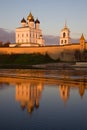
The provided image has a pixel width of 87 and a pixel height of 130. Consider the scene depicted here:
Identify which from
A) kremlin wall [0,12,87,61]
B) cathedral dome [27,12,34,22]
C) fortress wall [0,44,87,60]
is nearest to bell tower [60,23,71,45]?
kremlin wall [0,12,87,61]

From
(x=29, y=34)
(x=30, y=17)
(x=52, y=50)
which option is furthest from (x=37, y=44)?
(x=52, y=50)

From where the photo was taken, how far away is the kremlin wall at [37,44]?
50.0 meters

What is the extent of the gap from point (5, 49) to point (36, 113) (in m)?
52.9

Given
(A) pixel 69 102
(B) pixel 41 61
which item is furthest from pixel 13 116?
(B) pixel 41 61

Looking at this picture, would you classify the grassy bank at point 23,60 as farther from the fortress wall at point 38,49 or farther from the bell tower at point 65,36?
the bell tower at point 65,36

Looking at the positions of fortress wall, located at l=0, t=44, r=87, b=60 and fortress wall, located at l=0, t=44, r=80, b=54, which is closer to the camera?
fortress wall, located at l=0, t=44, r=87, b=60

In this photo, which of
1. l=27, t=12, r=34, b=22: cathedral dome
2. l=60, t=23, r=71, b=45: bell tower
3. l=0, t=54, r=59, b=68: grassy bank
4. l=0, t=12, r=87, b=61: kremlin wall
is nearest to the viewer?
l=0, t=12, r=87, b=61: kremlin wall

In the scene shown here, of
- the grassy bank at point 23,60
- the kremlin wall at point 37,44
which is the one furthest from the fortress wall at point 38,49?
the grassy bank at point 23,60

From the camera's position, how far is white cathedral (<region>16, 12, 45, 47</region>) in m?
62.1

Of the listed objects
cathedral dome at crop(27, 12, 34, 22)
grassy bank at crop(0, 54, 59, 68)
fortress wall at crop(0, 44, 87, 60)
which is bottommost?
grassy bank at crop(0, 54, 59, 68)

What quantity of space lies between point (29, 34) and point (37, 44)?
9.81 feet

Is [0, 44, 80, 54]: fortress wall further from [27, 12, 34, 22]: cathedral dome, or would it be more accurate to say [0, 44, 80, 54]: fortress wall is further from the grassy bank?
[27, 12, 34, 22]: cathedral dome

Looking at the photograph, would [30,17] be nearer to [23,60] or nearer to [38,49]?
[38,49]

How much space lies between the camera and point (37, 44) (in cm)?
6166
